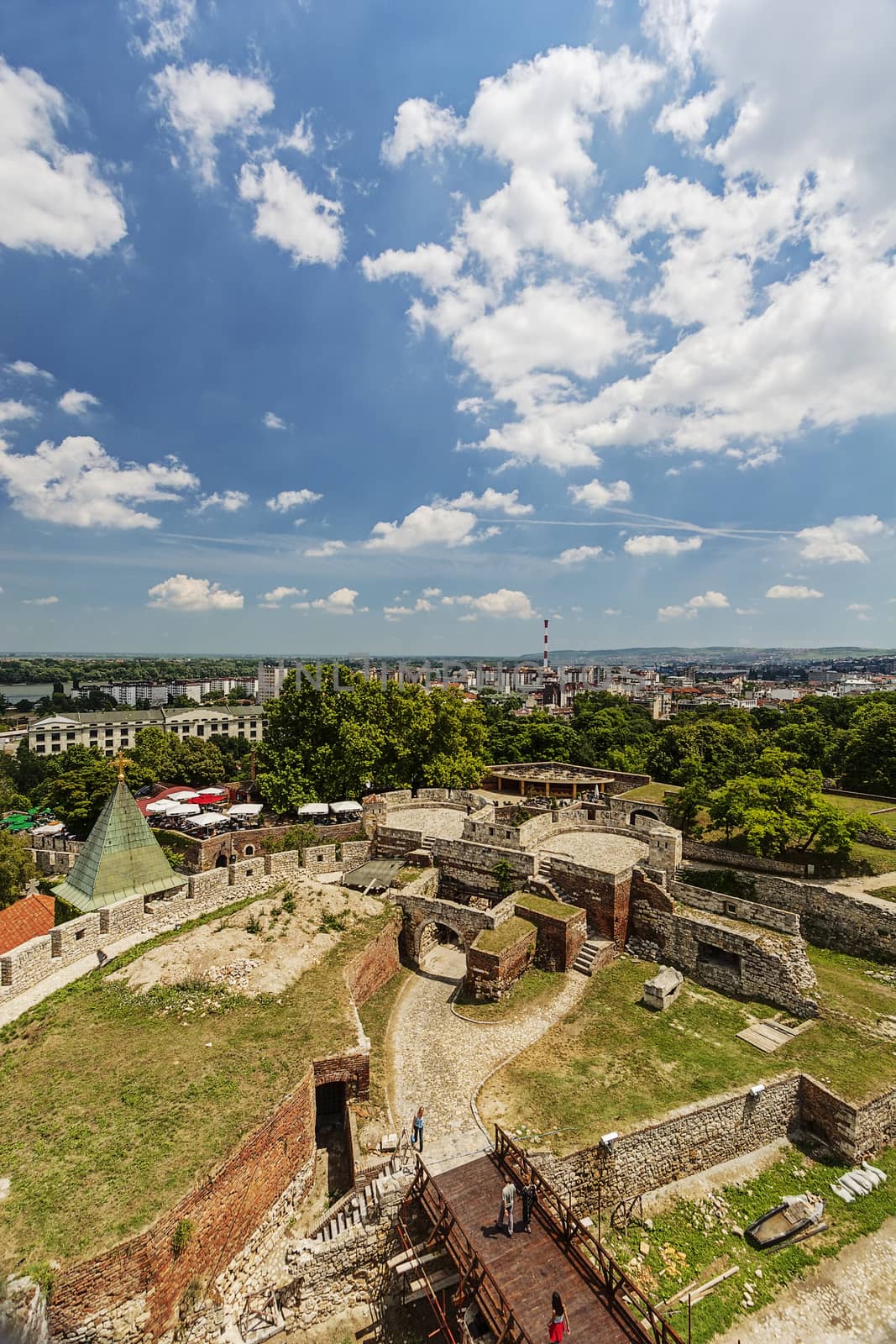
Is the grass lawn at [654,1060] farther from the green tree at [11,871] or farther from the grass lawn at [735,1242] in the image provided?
the green tree at [11,871]

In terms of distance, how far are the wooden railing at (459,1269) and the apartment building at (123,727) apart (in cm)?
7600

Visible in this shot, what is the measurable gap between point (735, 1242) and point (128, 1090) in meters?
11.9

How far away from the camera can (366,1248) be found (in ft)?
32.4

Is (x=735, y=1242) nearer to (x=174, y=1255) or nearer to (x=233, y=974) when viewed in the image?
(x=174, y=1255)

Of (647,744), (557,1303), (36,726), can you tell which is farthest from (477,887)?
(36,726)

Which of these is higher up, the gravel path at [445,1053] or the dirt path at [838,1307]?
the gravel path at [445,1053]

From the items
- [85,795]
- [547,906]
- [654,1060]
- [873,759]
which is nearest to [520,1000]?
[547,906]

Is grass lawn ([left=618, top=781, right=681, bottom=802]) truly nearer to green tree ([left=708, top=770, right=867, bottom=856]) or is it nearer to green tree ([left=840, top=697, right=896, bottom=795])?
green tree ([left=708, top=770, right=867, bottom=856])

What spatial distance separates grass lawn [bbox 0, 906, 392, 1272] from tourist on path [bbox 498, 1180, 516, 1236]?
440cm

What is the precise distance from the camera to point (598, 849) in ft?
67.6

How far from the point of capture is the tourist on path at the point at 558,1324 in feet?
25.6

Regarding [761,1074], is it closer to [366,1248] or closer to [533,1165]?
[533,1165]

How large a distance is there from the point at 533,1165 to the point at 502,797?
1012 inches

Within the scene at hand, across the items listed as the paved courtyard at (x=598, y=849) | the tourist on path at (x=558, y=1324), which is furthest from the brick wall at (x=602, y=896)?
the tourist on path at (x=558, y=1324)
